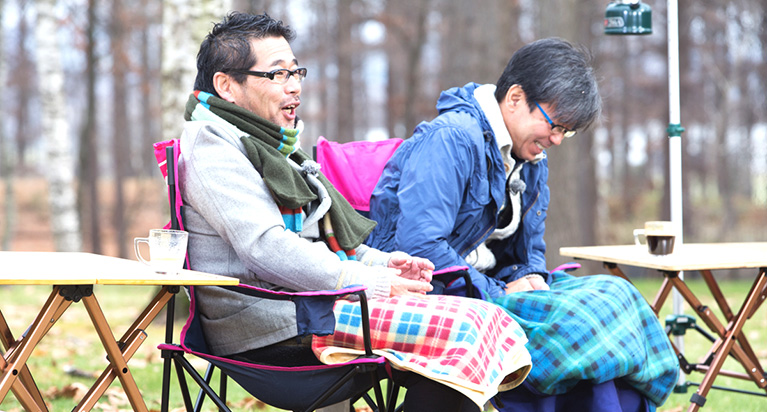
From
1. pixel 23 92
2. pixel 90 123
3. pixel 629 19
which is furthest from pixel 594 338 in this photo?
pixel 23 92

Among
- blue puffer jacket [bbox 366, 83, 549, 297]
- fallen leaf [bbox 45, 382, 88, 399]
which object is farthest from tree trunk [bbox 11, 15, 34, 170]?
blue puffer jacket [bbox 366, 83, 549, 297]

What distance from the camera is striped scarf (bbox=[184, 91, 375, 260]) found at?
248 cm

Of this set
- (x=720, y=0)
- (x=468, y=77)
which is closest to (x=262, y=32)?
(x=468, y=77)

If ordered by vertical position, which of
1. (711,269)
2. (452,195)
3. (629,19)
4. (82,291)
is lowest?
(711,269)

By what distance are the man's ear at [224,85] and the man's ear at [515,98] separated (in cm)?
112

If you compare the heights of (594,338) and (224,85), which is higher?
(224,85)

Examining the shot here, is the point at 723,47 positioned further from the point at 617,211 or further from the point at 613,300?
the point at 613,300

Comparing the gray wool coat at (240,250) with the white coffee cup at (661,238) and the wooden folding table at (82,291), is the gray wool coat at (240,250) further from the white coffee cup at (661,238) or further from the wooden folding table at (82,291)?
the white coffee cup at (661,238)

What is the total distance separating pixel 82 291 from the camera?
6.73 feet

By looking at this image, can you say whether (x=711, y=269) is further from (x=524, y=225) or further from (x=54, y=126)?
(x=54, y=126)

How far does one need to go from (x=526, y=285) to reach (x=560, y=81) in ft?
2.57

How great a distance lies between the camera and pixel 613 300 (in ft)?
9.27

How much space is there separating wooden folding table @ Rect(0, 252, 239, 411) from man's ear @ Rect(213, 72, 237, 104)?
0.61 meters

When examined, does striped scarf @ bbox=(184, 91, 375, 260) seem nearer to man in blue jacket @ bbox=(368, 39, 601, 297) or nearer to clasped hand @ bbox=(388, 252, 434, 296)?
clasped hand @ bbox=(388, 252, 434, 296)
